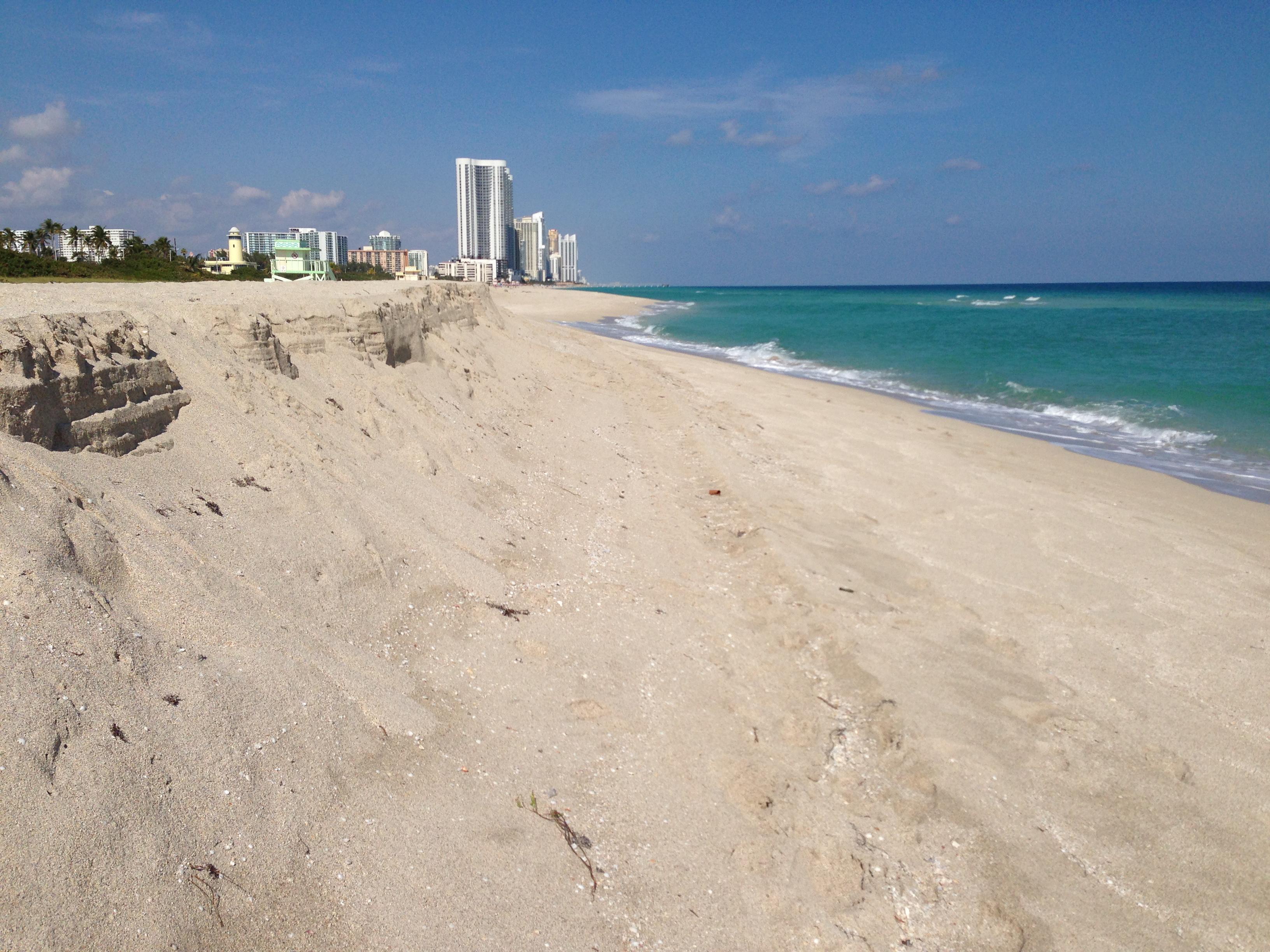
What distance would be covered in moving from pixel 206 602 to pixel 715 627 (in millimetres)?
3808

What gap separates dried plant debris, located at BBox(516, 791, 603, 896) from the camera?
3.60 metres

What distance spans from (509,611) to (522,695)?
107 centimetres

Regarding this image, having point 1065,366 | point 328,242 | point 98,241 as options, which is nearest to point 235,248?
point 98,241

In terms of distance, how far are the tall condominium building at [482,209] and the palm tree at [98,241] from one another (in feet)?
414

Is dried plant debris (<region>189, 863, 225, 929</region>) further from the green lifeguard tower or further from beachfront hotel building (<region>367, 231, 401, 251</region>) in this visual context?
beachfront hotel building (<region>367, 231, 401, 251</region>)

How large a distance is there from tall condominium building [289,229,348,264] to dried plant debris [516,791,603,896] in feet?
280

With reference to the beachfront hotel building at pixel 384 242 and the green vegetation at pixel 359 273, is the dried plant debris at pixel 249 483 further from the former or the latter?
the beachfront hotel building at pixel 384 242

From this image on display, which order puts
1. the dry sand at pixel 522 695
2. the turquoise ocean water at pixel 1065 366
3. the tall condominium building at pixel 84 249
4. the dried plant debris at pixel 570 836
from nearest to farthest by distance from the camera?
the dry sand at pixel 522 695
the dried plant debris at pixel 570 836
the turquoise ocean water at pixel 1065 366
the tall condominium building at pixel 84 249

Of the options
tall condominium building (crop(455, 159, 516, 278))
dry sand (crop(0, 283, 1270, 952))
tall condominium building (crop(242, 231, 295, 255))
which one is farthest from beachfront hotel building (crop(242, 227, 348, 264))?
dry sand (crop(0, 283, 1270, 952))

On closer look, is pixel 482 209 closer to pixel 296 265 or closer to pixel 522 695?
pixel 296 265

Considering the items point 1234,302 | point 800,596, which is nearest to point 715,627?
point 800,596

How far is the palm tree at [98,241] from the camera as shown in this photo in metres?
39.5

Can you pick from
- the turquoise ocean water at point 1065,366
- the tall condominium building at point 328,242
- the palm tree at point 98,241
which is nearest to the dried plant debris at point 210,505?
the turquoise ocean water at point 1065,366

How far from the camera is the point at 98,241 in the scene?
132 feet
